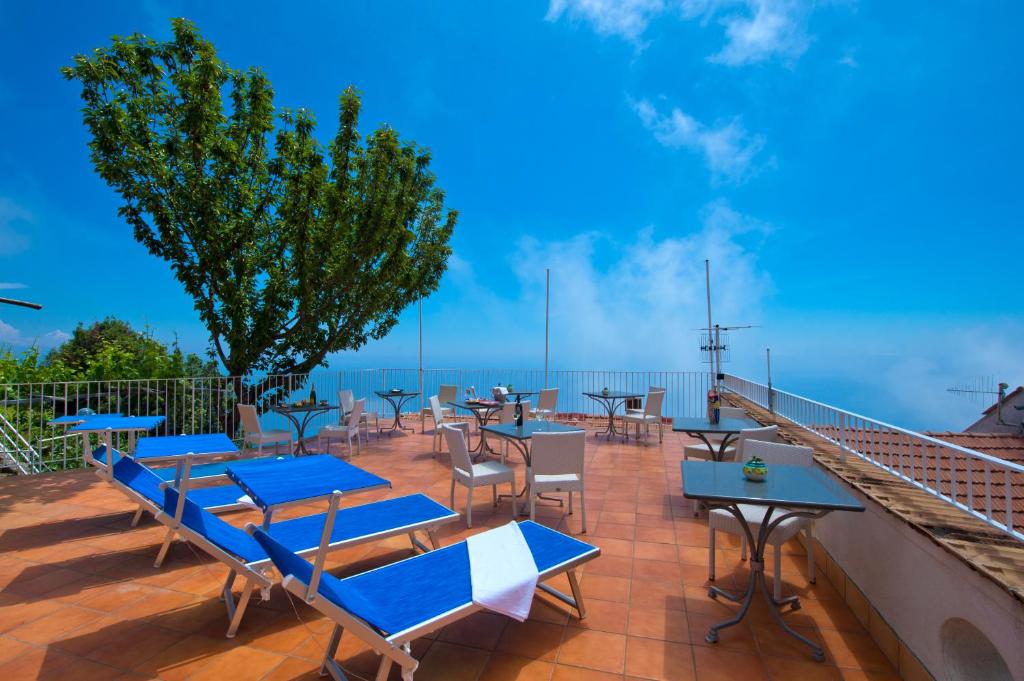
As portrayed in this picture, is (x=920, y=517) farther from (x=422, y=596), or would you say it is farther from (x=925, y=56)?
(x=925, y=56)

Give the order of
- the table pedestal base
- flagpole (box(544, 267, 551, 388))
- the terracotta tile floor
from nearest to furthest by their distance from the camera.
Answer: the terracotta tile floor, the table pedestal base, flagpole (box(544, 267, 551, 388))

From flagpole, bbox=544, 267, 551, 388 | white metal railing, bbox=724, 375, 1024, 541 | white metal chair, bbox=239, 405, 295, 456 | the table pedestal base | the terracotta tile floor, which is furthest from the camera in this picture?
flagpole, bbox=544, 267, 551, 388

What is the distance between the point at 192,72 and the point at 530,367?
9.50 m

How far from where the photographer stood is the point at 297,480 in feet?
9.19

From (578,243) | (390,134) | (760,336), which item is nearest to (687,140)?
(578,243)

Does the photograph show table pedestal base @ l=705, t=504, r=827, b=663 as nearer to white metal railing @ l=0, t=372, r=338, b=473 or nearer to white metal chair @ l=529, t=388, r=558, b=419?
white metal chair @ l=529, t=388, r=558, b=419

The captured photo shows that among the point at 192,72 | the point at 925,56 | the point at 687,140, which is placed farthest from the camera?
the point at 687,140

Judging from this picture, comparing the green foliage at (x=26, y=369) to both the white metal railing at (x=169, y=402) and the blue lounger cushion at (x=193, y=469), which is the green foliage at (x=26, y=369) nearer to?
the white metal railing at (x=169, y=402)

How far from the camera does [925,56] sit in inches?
463

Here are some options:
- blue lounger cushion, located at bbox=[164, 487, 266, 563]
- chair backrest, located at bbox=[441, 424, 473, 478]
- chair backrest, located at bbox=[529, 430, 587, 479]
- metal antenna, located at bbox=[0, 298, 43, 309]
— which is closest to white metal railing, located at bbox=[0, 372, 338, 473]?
metal antenna, located at bbox=[0, 298, 43, 309]

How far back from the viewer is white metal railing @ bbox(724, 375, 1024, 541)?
206 cm

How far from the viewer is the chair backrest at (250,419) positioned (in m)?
6.53

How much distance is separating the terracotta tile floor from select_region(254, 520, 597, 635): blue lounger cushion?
352 millimetres

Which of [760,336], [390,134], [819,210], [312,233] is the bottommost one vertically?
[760,336]
